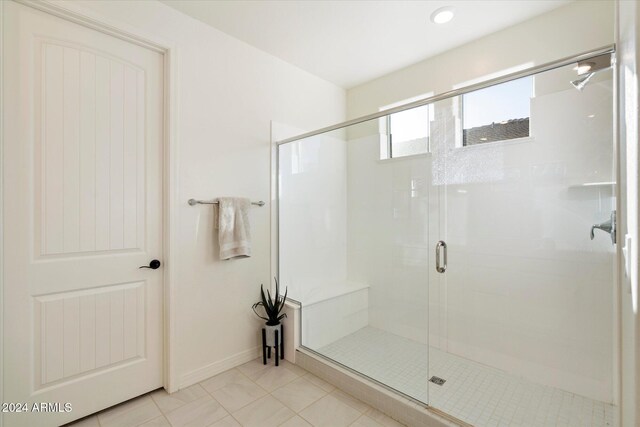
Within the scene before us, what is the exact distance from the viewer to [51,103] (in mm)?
1569

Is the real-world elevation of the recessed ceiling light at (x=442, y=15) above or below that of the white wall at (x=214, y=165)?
above

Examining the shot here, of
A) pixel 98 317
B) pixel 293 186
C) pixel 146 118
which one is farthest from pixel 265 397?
pixel 146 118

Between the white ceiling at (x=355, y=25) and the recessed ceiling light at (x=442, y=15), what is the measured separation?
4 cm

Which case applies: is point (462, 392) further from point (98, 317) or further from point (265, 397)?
point (98, 317)

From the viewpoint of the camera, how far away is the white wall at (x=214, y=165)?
6.53 ft

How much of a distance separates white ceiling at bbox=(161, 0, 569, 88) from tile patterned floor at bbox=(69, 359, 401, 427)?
8.40 ft

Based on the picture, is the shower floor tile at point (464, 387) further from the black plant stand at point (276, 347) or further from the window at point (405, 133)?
the window at point (405, 133)

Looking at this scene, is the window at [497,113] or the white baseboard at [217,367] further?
the white baseboard at [217,367]

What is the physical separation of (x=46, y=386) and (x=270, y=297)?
1385 millimetres

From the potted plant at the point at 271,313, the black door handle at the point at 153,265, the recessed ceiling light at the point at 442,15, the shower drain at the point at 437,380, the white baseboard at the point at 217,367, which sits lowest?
the white baseboard at the point at 217,367

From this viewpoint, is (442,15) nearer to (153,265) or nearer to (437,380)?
(437,380)

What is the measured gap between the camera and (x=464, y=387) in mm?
1868

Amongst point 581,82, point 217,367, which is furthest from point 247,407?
point 581,82

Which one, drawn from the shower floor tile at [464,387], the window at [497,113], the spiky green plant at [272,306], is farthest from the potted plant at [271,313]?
the window at [497,113]
